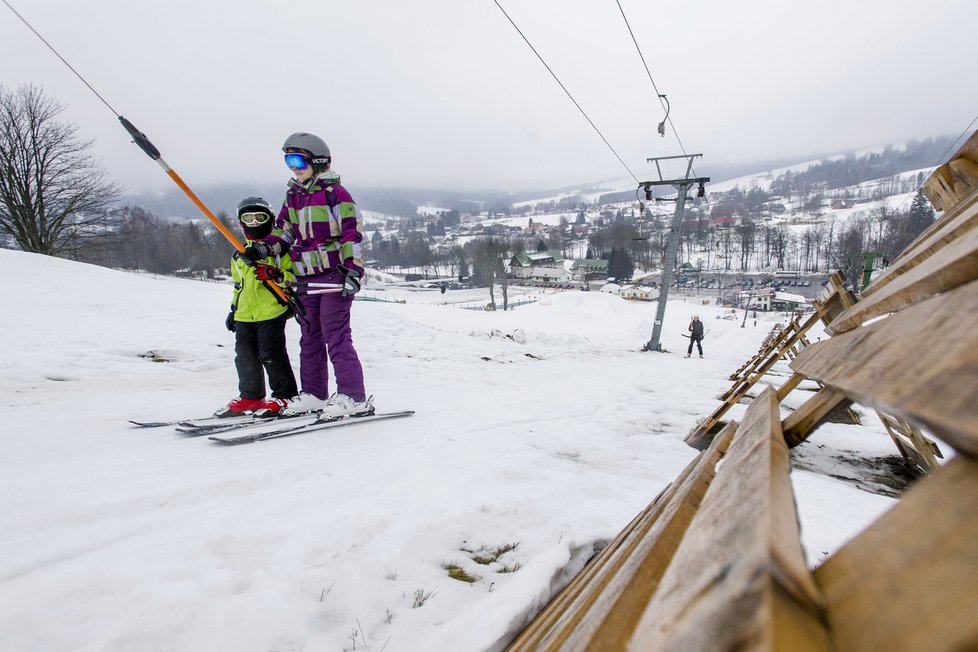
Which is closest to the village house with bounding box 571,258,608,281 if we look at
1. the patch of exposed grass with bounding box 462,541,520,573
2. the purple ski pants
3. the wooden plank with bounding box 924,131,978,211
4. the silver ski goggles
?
the purple ski pants

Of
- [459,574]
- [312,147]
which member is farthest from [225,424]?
[459,574]

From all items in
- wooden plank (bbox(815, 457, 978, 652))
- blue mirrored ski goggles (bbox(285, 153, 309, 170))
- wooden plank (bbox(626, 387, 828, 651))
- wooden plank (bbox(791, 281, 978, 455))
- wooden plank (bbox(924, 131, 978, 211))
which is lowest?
wooden plank (bbox(626, 387, 828, 651))

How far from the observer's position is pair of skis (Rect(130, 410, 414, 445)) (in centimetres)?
335

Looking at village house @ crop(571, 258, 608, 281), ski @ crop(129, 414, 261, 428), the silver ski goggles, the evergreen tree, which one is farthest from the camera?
village house @ crop(571, 258, 608, 281)

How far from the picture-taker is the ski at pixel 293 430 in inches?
128

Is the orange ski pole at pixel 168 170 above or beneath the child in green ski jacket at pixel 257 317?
above

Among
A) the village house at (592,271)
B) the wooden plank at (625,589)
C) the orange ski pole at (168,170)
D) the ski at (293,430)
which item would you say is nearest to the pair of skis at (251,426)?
the ski at (293,430)

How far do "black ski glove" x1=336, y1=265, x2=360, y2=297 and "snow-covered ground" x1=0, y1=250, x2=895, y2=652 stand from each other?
3.95ft

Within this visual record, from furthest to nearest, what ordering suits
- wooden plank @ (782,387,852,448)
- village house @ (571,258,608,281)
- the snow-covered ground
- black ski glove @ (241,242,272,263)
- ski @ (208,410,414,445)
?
village house @ (571,258,608,281) < black ski glove @ (241,242,272,263) < ski @ (208,410,414,445) < the snow-covered ground < wooden plank @ (782,387,852,448)

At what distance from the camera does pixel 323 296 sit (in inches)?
154

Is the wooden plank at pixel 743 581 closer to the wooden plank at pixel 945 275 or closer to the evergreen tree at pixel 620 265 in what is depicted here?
the wooden plank at pixel 945 275

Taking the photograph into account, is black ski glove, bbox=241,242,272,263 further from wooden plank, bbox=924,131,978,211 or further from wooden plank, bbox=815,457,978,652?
wooden plank, bbox=924,131,978,211

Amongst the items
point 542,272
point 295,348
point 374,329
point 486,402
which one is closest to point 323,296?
point 486,402

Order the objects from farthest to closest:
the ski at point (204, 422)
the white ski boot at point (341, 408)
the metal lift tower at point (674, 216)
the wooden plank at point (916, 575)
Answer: the metal lift tower at point (674, 216), the white ski boot at point (341, 408), the ski at point (204, 422), the wooden plank at point (916, 575)
